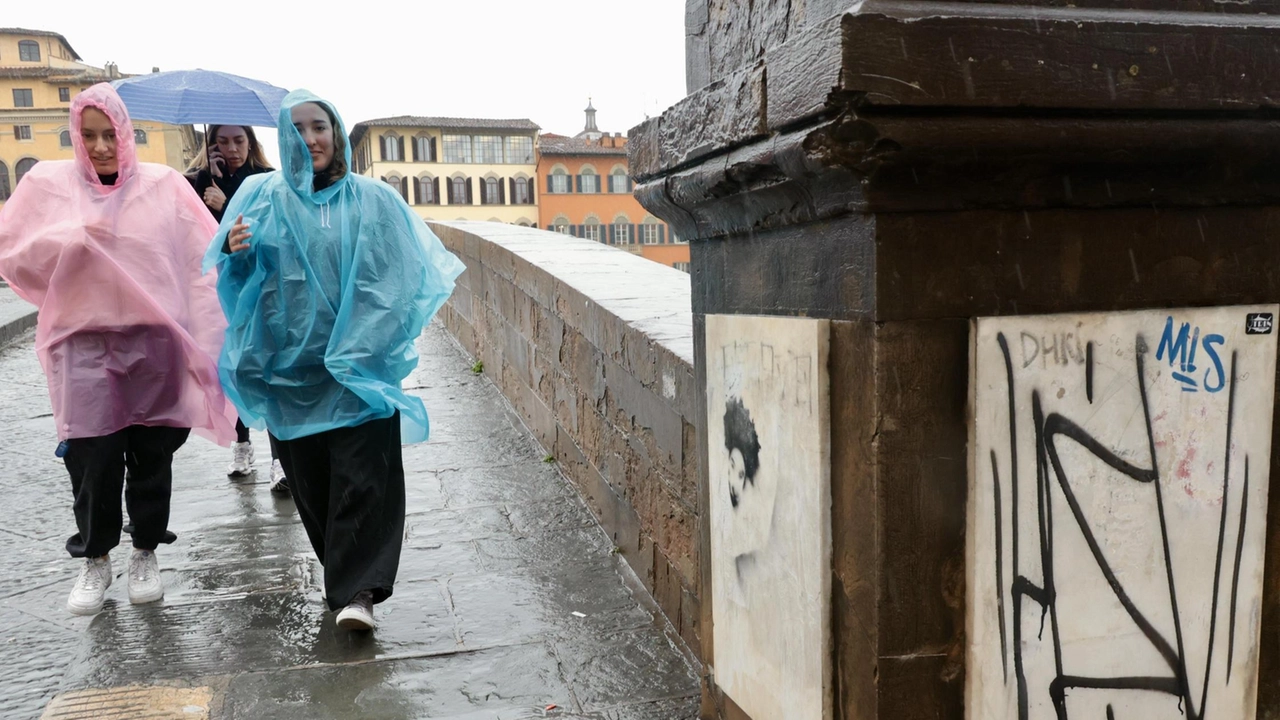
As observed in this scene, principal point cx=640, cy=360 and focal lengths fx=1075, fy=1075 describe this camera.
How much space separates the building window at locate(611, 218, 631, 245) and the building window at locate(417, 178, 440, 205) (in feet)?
33.6

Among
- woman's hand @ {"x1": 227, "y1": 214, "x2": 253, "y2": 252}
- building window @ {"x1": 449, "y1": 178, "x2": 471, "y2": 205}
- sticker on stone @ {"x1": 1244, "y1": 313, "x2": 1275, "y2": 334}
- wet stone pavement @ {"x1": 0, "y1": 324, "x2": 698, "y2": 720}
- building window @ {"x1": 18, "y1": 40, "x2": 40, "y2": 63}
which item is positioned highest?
building window @ {"x1": 18, "y1": 40, "x2": 40, "y2": 63}

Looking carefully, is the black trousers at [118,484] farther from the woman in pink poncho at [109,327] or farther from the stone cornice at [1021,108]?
the stone cornice at [1021,108]

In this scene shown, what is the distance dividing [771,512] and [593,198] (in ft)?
197

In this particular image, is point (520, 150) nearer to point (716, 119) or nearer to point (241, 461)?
point (241, 461)

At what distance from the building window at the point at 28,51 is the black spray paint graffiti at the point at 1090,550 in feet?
224

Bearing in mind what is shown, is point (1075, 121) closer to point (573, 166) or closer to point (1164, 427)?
point (1164, 427)

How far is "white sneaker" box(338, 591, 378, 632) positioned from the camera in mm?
3143

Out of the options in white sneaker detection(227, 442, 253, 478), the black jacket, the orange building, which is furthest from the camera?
the orange building

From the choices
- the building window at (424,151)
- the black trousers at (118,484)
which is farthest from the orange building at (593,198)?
the black trousers at (118,484)

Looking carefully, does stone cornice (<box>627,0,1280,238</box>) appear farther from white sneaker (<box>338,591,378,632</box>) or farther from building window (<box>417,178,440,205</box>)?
building window (<box>417,178,440,205</box>)

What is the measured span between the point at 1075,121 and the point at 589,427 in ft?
9.94

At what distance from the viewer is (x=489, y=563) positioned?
3850mm

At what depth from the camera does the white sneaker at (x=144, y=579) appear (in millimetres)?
3518

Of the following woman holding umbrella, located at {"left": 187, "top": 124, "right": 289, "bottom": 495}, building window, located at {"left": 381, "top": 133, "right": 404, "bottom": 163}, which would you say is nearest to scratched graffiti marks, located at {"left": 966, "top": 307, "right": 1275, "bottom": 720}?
woman holding umbrella, located at {"left": 187, "top": 124, "right": 289, "bottom": 495}
